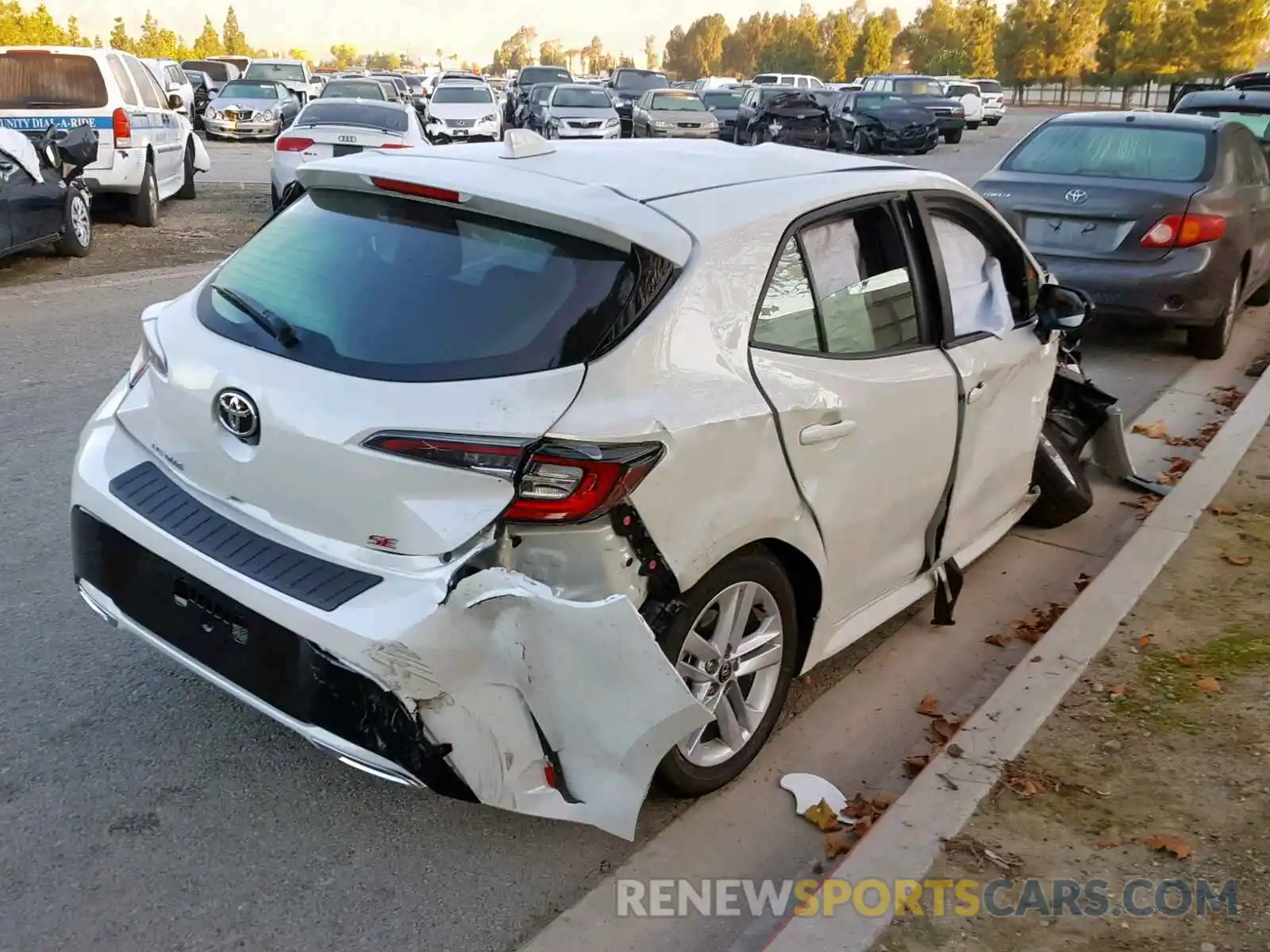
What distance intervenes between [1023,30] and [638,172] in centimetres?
7573

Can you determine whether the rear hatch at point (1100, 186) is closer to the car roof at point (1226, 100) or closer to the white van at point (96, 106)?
the car roof at point (1226, 100)

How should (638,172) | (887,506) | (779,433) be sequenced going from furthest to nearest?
(887,506) < (638,172) < (779,433)

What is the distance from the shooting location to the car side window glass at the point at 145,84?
1370 centimetres

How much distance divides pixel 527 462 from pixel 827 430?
1.02m

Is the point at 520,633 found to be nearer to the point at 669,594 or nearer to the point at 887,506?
the point at 669,594

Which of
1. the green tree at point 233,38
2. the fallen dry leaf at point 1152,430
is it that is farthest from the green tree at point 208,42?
the fallen dry leaf at point 1152,430

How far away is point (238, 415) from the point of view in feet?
9.96

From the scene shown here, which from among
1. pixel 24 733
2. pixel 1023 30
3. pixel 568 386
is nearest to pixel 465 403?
pixel 568 386

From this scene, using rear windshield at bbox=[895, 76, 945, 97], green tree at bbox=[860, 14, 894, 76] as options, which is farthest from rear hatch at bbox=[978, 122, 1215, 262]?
green tree at bbox=[860, 14, 894, 76]

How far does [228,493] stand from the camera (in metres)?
3.10

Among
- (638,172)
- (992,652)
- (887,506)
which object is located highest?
(638,172)

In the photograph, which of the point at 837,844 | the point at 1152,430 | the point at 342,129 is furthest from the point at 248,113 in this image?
the point at 837,844

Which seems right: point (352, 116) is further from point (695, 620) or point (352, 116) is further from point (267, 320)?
point (695, 620)

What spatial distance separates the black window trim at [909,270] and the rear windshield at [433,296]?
0.46 meters
